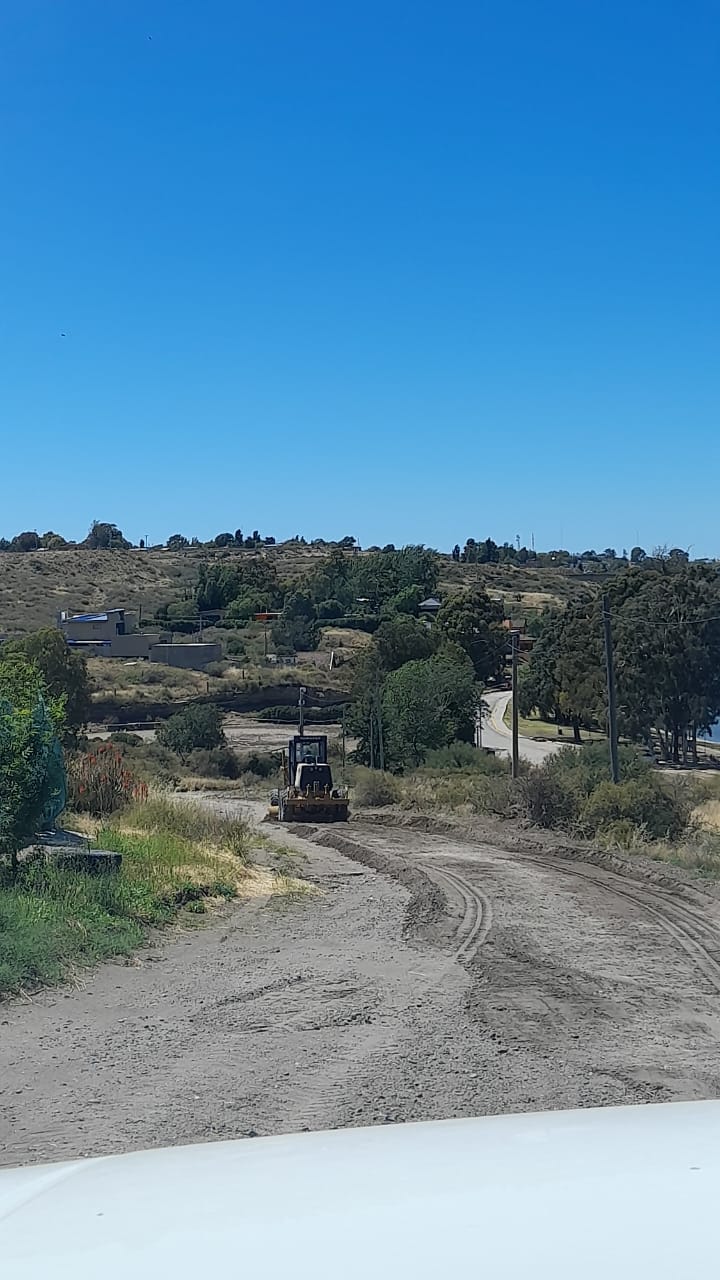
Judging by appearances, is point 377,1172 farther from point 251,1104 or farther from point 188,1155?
point 251,1104

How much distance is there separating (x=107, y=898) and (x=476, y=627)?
6659 centimetres

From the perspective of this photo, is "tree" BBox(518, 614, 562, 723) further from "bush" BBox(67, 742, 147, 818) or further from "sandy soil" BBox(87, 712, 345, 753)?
"bush" BBox(67, 742, 147, 818)

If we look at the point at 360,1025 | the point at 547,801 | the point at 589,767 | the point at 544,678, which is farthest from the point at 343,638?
the point at 360,1025

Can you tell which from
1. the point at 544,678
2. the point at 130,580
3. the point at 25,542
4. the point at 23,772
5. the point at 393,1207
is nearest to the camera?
the point at 393,1207

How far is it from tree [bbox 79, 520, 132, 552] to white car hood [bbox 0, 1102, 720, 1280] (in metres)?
179

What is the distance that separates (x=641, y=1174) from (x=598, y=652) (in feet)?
203

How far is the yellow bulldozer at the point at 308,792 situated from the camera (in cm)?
3669

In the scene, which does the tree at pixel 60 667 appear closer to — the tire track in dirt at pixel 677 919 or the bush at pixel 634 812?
the bush at pixel 634 812

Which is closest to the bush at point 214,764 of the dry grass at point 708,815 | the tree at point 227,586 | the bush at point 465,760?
the bush at point 465,760

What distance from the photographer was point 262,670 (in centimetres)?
9181

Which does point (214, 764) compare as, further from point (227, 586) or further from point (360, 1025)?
point (227, 586)

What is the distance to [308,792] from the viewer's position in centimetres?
3725

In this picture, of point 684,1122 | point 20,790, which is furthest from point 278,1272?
point 20,790

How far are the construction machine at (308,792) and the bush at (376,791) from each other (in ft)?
9.44
